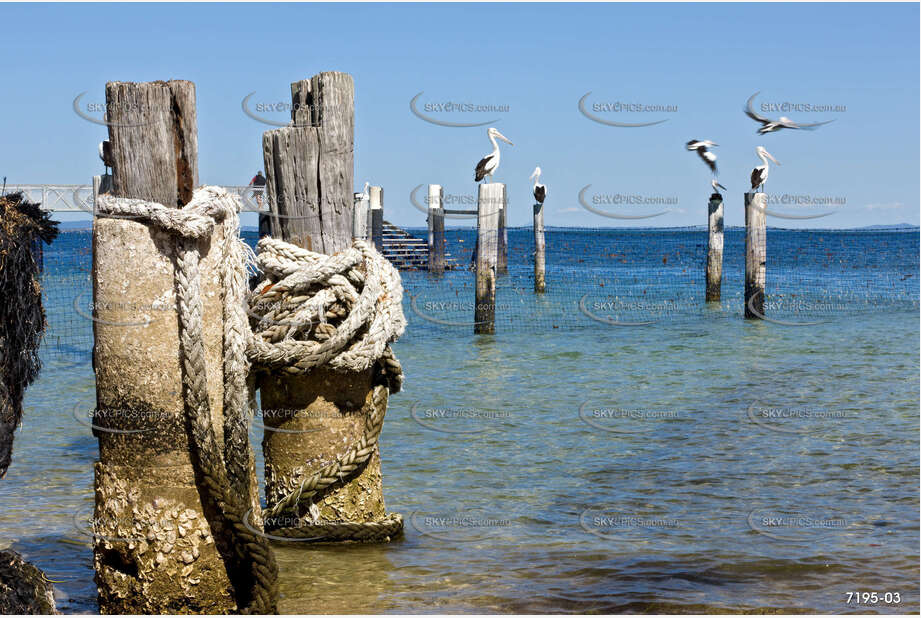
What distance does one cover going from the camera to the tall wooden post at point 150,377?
13.3 feet

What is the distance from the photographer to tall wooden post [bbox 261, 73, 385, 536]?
17.5 ft

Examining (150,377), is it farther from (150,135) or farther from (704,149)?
(704,149)

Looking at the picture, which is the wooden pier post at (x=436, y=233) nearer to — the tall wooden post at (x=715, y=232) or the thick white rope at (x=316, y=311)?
the tall wooden post at (x=715, y=232)

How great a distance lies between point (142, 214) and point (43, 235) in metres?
0.70

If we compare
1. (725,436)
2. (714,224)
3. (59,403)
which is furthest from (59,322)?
(725,436)

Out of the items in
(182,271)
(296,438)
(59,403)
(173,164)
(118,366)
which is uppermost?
(173,164)

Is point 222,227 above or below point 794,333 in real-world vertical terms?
above

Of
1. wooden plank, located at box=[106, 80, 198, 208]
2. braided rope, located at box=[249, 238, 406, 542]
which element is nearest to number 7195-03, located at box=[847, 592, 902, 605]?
braided rope, located at box=[249, 238, 406, 542]

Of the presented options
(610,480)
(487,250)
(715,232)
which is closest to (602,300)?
(715,232)

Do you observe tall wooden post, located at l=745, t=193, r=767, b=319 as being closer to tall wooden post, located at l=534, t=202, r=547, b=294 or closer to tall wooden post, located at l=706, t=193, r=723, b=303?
tall wooden post, located at l=706, t=193, r=723, b=303

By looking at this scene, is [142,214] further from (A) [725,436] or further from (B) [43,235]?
(A) [725,436]

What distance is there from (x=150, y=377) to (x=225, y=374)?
0.33m

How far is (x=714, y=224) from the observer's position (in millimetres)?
20422

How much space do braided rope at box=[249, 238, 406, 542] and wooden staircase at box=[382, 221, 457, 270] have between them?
25.9 meters
